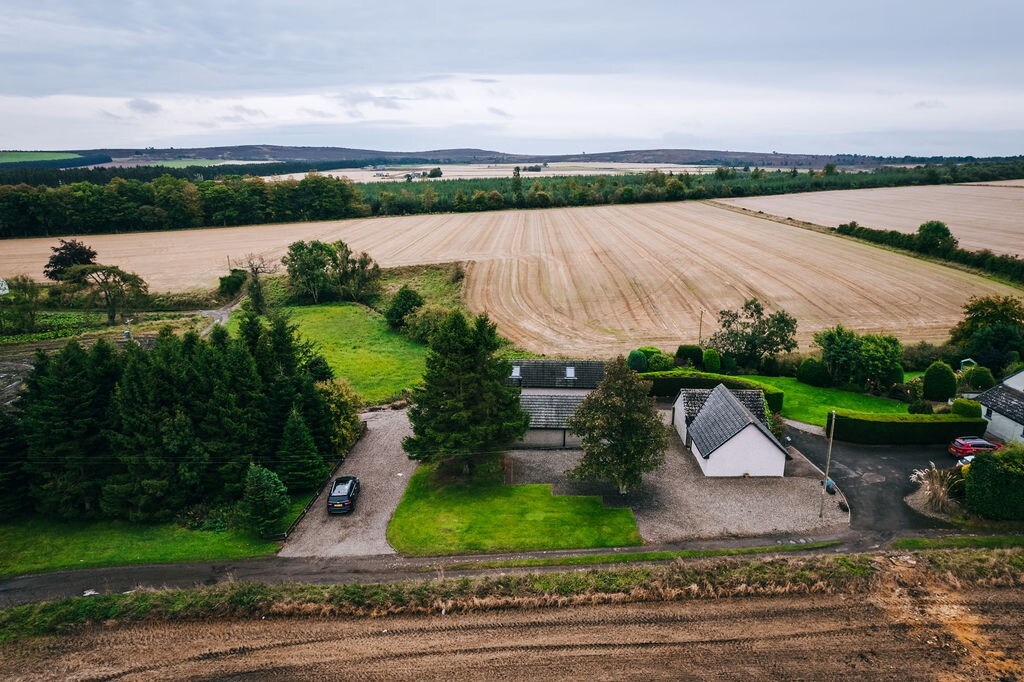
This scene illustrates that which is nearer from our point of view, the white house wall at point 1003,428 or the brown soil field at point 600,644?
the brown soil field at point 600,644

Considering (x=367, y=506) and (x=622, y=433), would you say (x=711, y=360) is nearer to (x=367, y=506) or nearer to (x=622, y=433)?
(x=622, y=433)

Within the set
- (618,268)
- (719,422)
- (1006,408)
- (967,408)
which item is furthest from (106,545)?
(618,268)

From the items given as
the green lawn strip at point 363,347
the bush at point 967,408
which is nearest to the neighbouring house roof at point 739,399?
the bush at point 967,408

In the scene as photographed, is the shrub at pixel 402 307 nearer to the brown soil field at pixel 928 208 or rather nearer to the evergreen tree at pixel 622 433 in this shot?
the evergreen tree at pixel 622 433

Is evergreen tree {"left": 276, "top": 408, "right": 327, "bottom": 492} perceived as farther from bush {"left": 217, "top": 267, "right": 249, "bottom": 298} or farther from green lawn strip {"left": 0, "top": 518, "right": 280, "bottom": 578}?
bush {"left": 217, "top": 267, "right": 249, "bottom": 298}

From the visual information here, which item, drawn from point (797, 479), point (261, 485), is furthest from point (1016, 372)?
point (261, 485)

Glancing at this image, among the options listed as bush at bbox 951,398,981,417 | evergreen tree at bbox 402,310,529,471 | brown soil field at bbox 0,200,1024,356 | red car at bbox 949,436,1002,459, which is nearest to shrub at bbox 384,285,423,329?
brown soil field at bbox 0,200,1024,356
